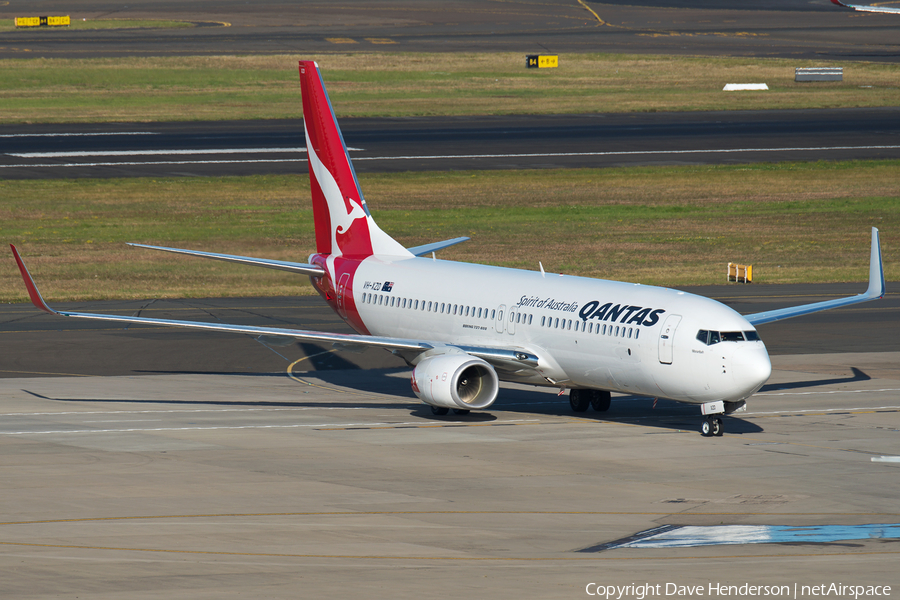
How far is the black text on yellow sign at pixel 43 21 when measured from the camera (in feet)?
615

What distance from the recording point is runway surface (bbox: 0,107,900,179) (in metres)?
95.4

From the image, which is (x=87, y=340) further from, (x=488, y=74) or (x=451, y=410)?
(x=488, y=74)

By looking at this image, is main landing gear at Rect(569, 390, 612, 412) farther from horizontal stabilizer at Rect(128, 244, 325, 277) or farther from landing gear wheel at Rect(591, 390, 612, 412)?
horizontal stabilizer at Rect(128, 244, 325, 277)

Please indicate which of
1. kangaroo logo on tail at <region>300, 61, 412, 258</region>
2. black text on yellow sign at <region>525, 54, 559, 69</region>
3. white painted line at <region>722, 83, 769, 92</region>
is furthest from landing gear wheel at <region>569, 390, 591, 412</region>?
black text on yellow sign at <region>525, 54, 559, 69</region>

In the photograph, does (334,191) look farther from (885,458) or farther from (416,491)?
(885,458)

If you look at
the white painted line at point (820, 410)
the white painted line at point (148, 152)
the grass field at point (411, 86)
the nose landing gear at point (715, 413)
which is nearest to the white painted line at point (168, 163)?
the white painted line at point (148, 152)

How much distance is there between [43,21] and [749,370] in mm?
173104

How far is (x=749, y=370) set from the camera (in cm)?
3438

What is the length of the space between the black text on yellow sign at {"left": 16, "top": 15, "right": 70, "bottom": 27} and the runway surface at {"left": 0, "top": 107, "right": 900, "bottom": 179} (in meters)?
82.0

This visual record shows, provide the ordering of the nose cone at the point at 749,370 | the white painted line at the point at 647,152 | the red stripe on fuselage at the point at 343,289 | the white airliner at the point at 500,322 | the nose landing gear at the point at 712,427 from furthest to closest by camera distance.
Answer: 1. the white painted line at the point at 647,152
2. the red stripe on fuselage at the point at 343,289
3. the nose landing gear at the point at 712,427
4. the white airliner at the point at 500,322
5. the nose cone at the point at 749,370

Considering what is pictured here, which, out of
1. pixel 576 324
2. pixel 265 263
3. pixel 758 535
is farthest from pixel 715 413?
pixel 265 263

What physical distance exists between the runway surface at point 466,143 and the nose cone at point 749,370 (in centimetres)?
6068

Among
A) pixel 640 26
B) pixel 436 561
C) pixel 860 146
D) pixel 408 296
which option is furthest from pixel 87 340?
pixel 640 26

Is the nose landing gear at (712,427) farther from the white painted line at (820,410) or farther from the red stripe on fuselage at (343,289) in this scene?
the red stripe on fuselage at (343,289)
